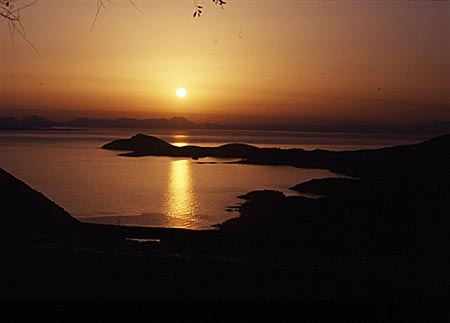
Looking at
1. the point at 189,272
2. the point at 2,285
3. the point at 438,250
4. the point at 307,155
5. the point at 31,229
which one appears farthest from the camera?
the point at 307,155

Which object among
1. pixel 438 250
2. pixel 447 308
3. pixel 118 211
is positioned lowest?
pixel 118 211

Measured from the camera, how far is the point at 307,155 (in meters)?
85.7

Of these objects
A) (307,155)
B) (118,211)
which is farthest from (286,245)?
(307,155)

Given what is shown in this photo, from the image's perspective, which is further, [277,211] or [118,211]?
[118,211]

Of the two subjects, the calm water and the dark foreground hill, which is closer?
the dark foreground hill

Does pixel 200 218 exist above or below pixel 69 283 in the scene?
below

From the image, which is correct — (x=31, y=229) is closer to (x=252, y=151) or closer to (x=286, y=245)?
(x=286, y=245)

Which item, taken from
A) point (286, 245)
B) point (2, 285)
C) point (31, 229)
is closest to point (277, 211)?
point (286, 245)

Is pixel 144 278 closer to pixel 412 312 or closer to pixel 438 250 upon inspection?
pixel 412 312

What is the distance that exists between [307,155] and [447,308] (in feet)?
275

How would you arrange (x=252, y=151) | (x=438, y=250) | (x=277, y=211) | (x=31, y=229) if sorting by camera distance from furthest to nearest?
(x=252, y=151)
(x=277, y=211)
(x=438, y=250)
(x=31, y=229)

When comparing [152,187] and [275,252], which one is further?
[152,187]

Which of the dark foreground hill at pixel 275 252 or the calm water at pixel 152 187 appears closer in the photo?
the dark foreground hill at pixel 275 252

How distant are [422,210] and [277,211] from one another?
7323 millimetres
